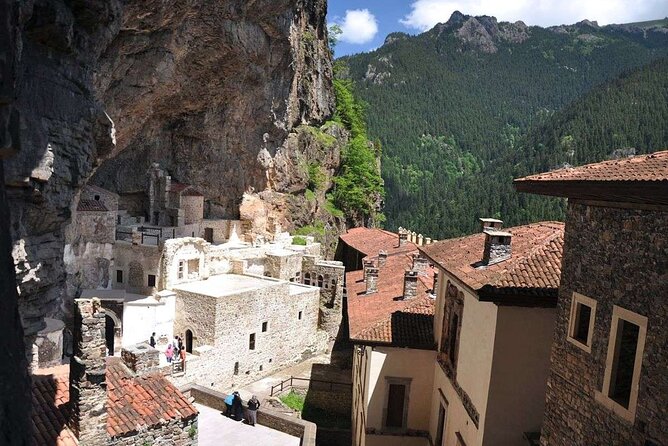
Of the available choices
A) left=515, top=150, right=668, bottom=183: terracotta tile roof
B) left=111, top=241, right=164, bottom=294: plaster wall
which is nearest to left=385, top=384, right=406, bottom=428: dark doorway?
left=515, top=150, right=668, bottom=183: terracotta tile roof

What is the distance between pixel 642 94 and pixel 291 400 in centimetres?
9529

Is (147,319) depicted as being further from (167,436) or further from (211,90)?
(167,436)

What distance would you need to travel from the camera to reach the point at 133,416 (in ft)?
34.5

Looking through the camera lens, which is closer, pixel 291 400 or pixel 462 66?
pixel 291 400

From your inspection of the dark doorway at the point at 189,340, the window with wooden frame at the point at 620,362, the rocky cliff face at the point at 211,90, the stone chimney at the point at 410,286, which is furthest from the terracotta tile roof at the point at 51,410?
the dark doorway at the point at 189,340

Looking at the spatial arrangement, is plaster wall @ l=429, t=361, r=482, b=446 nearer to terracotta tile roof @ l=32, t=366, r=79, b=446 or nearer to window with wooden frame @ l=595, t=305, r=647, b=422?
window with wooden frame @ l=595, t=305, r=647, b=422

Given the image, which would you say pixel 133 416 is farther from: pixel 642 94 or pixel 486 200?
pixel 642 94

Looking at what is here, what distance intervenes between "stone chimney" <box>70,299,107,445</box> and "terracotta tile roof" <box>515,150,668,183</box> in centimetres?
858

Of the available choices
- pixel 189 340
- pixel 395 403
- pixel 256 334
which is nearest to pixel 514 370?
pixel 395 403

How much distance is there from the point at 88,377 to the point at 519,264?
8.98m

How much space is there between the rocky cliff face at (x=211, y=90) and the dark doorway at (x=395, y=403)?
15752mm

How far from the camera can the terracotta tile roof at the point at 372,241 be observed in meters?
33.9

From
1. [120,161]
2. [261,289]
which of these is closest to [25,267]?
[261,289]

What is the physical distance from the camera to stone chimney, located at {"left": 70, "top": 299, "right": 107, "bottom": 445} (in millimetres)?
9430
